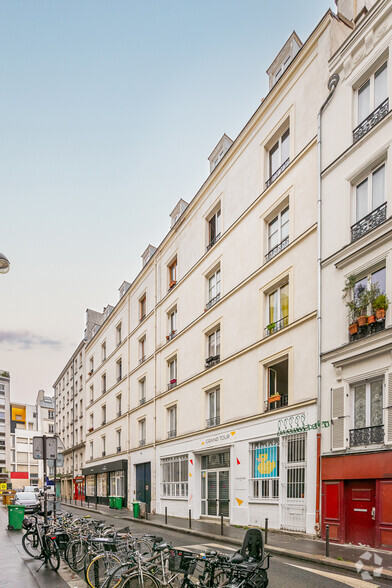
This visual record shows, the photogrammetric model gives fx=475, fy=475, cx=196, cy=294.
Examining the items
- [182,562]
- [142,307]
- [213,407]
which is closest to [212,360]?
[213,407]

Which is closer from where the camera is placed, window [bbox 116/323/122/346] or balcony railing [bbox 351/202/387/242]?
balcony railing [bbox 351/202/387/242]

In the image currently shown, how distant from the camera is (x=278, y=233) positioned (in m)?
17.7

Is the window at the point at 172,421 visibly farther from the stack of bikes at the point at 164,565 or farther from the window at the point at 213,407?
the stack of bikes at the point at 164,565

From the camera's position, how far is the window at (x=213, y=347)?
70.3 feet

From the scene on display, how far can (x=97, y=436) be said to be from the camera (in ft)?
134

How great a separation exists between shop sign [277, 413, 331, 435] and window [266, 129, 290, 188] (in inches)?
345

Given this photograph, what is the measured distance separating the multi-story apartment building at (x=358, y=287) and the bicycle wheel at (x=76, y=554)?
6703mm

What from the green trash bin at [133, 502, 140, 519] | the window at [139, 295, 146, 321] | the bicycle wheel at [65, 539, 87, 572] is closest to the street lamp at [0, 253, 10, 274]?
the bicycle wheel at [65, 539, 87, 572]

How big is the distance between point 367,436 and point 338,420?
3.37 ft

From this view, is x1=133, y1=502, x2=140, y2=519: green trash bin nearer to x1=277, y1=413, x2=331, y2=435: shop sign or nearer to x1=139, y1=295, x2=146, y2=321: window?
x1=277, y1=413, x2=331, y2=435: shop sign

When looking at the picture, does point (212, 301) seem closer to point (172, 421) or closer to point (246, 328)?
point (246, 328)

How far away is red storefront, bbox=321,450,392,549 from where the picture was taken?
11188 millimetres

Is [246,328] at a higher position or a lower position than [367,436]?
higher

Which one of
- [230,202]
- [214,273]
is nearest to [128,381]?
[214,273]
